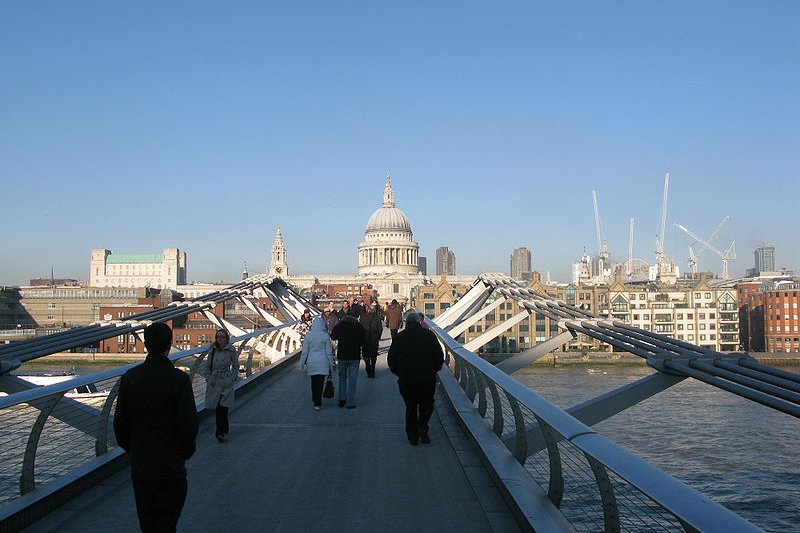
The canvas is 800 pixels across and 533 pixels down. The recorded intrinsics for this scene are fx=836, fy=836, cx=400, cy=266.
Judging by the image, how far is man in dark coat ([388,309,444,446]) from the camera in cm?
670

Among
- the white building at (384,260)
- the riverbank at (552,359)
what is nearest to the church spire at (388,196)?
the white building at (384,260)

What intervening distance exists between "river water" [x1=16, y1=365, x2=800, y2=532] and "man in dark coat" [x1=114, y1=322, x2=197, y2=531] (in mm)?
13839

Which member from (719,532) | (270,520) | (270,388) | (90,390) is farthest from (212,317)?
(719,532)

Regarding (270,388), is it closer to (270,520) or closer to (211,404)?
(211,404)

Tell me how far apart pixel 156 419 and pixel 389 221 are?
139321 mm

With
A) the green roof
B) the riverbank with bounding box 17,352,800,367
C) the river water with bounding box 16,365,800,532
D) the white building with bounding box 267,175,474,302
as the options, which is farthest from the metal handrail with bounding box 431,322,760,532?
the green roof

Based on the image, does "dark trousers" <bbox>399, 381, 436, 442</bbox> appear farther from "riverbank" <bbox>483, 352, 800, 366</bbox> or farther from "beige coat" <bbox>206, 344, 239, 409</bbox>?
"riverbank" <bbox>483, 352, 800, 366</bbox>

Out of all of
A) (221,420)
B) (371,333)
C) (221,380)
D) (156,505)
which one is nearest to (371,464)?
(221,420)

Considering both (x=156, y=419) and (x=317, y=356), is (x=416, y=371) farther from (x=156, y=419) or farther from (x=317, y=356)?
(x=156, y=419)

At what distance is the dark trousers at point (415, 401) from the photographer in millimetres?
6711

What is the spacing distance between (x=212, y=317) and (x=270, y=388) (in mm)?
8218

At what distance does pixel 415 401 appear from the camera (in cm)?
674

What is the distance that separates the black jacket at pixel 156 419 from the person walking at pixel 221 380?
3263 millimetres

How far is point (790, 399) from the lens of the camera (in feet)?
15.7
